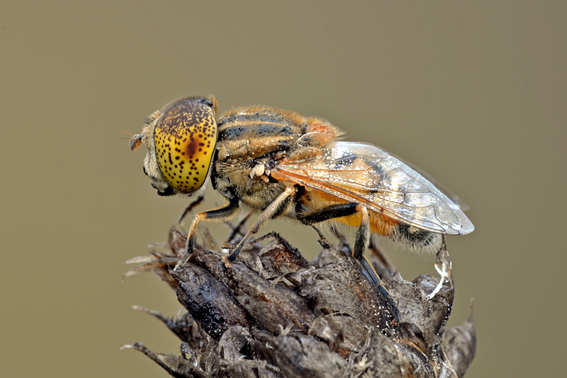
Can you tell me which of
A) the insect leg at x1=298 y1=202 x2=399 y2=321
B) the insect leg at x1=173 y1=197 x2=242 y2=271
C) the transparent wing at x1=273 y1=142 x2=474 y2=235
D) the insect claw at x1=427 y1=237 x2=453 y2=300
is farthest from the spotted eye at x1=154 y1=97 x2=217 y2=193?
the insect claw at x1=427 y1=237 x2=453 y2=300

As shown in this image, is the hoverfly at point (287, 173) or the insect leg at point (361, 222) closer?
the insect leg at point (361, 222)

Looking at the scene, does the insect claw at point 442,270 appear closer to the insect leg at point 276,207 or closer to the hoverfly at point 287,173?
the hoverfly at point 287,173

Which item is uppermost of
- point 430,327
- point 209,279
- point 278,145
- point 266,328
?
point 278,145

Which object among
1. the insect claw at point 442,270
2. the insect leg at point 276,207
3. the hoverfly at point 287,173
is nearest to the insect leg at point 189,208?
the hoverfly at point 287,173

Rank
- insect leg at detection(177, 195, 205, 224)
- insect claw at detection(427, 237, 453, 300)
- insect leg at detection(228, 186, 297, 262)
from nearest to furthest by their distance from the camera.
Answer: insect claw at detection(427, 237, 453, 300), insect leg at detection(228, 186, 297, 262), insect leg at detection(177, 195, 205, 224)

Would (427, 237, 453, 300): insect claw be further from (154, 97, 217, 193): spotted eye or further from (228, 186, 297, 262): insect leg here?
(154, 97, 217, 193): spotted eye

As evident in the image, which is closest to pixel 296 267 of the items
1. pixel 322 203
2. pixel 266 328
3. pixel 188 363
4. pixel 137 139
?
pixel 266 328

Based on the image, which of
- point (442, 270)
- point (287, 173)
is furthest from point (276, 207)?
point (442, 270)

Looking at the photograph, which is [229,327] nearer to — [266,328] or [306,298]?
[266,328]
